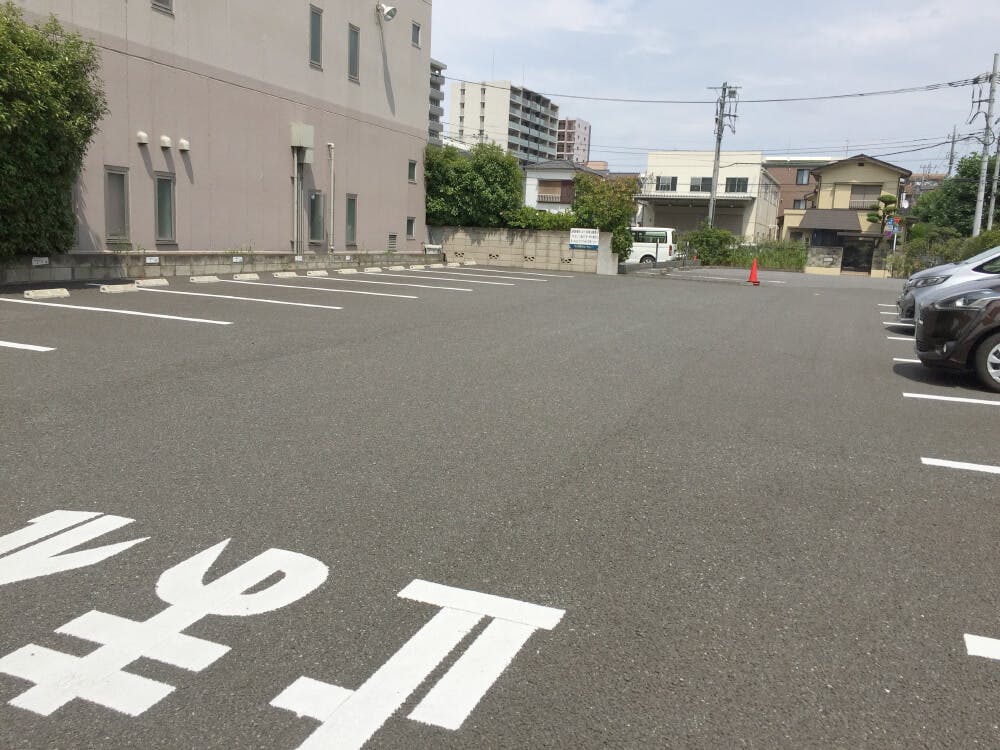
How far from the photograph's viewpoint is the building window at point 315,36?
1945cm

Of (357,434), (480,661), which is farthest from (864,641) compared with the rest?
(357,434)

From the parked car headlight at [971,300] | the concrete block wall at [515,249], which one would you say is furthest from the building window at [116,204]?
the parked car headlight at [971,300]

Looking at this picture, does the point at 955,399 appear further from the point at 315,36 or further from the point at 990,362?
the point at 315,36

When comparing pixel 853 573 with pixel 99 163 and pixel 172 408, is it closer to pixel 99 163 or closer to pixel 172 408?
pixel 172 408

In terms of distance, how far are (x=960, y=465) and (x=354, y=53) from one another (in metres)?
19.9

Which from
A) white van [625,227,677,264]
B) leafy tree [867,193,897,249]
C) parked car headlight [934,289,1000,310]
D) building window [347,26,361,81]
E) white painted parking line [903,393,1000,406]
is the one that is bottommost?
white painted parking line [903,393,1000,406]

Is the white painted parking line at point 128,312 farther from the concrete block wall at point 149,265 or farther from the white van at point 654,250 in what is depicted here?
the white van at point 654,250

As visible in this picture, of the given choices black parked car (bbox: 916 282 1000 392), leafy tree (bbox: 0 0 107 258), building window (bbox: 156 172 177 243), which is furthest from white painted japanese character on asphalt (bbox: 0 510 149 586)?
building window (bbox: 156 172 177 243)

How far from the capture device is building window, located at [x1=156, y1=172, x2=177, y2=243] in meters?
15.6

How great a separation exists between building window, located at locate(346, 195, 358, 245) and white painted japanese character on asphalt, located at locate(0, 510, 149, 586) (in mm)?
18881

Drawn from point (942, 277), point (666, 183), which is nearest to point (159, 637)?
point (942, 277)

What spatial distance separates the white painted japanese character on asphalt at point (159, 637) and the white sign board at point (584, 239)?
75.4ft

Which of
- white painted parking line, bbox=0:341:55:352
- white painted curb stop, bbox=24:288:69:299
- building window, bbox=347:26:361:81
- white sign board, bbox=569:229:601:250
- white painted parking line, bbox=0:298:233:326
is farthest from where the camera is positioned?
white sign board, bbox=569:229:601:250

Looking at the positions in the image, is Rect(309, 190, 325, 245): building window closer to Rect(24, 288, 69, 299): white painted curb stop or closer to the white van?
Rect(24, 288, 69, 299): white painted curb stop
